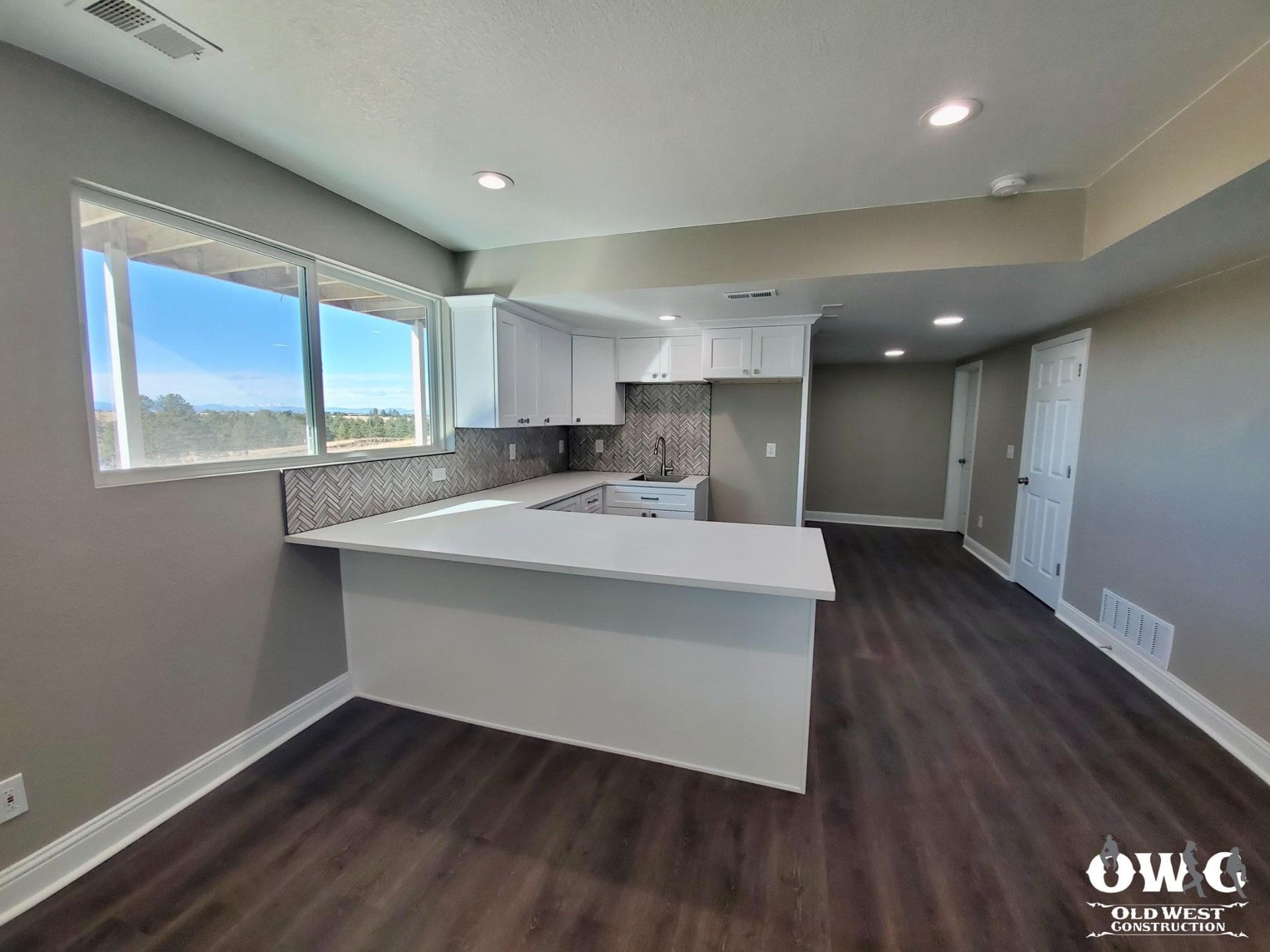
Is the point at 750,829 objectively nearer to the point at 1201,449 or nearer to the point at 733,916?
the point at 733,916

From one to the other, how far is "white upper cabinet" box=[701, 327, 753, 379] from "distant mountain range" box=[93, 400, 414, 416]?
2.10 meters

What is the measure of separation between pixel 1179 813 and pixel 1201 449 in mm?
1659

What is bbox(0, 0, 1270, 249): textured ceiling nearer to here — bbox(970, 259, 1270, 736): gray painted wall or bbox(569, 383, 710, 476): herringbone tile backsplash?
bbox(970, 259, 1270, 736): gray painted wall

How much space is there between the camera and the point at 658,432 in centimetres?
426

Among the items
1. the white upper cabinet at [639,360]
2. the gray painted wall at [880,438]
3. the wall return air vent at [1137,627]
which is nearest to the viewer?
the wall return air vent at [1137,627]

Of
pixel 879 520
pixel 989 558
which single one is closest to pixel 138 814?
pixel 989 558

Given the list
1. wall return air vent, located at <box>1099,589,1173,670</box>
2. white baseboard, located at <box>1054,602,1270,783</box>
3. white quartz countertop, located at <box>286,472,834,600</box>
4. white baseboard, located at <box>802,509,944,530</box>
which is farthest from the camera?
white baseboard, located at <box>802,509,944,530</box>

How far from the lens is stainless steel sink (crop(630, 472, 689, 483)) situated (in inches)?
152

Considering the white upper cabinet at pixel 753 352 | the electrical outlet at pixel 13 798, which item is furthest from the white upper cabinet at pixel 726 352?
the electrical outlet at pixel 13 798

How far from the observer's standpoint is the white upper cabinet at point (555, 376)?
3.48m

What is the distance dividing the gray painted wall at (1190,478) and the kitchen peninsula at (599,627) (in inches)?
75.7

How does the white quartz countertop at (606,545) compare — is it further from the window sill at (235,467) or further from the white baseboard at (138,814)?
the white baseboard at (138,814)

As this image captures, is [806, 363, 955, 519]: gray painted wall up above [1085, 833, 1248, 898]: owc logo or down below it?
above

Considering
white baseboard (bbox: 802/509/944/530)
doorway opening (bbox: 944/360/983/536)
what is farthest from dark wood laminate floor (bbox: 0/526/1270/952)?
white baseboard (bbox: 802/509/944/530)
